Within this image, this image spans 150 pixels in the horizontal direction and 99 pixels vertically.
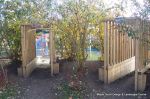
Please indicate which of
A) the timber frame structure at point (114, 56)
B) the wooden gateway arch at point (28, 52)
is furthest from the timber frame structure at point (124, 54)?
the wooden gateway arch at point (28, 52)

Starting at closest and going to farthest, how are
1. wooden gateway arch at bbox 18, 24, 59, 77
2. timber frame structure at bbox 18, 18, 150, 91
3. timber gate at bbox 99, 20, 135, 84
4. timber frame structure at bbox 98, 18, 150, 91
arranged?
timber frame structure at bbox 98, 18, 150, 91 < timber frame structure at bbox 18, 18, 150, 91 < timber gate at bbox 99, 20, 135, 84 < wooden gateway arch at bbox 18, 24, 59, 77

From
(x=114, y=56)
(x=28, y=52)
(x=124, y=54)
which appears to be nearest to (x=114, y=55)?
(x=114, y=56)

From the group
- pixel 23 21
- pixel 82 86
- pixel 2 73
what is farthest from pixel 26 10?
→ pixel 82 86

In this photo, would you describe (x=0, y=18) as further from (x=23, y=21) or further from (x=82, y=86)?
(x=82, y=86)

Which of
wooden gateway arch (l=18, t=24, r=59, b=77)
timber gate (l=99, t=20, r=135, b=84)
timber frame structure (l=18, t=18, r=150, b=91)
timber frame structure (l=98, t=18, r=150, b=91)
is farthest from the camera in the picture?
wooden gateway arch (l=18, t=24, r=59, b=77)

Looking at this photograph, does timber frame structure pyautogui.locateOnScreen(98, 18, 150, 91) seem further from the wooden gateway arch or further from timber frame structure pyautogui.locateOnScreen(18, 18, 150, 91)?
the wooden gateway arch

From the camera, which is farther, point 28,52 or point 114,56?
point 28,52

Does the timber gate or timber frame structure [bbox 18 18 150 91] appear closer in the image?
timber frame structure [bbox 18 18 150 91]

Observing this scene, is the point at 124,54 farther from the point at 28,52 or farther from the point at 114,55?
the point at 28,52

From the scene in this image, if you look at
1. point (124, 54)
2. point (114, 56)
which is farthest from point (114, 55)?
point (124, 54)

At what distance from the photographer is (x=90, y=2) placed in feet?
29.5

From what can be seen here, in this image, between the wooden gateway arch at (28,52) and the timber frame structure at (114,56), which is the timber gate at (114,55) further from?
the wooden gateway arch at (28,52)

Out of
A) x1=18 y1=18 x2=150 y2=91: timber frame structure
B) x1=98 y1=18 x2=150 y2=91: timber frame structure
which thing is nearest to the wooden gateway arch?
x1=18 y1=18 x2=150 y2=91: timber frame structure

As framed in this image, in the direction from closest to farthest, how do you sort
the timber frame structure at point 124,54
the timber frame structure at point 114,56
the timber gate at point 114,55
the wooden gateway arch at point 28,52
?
1. the timber frame structure at point 124,54
2. the timber frame structure at point 114,56
3. the timber gate at point 114,55
4. the wooden gateway arch at point 28,52
